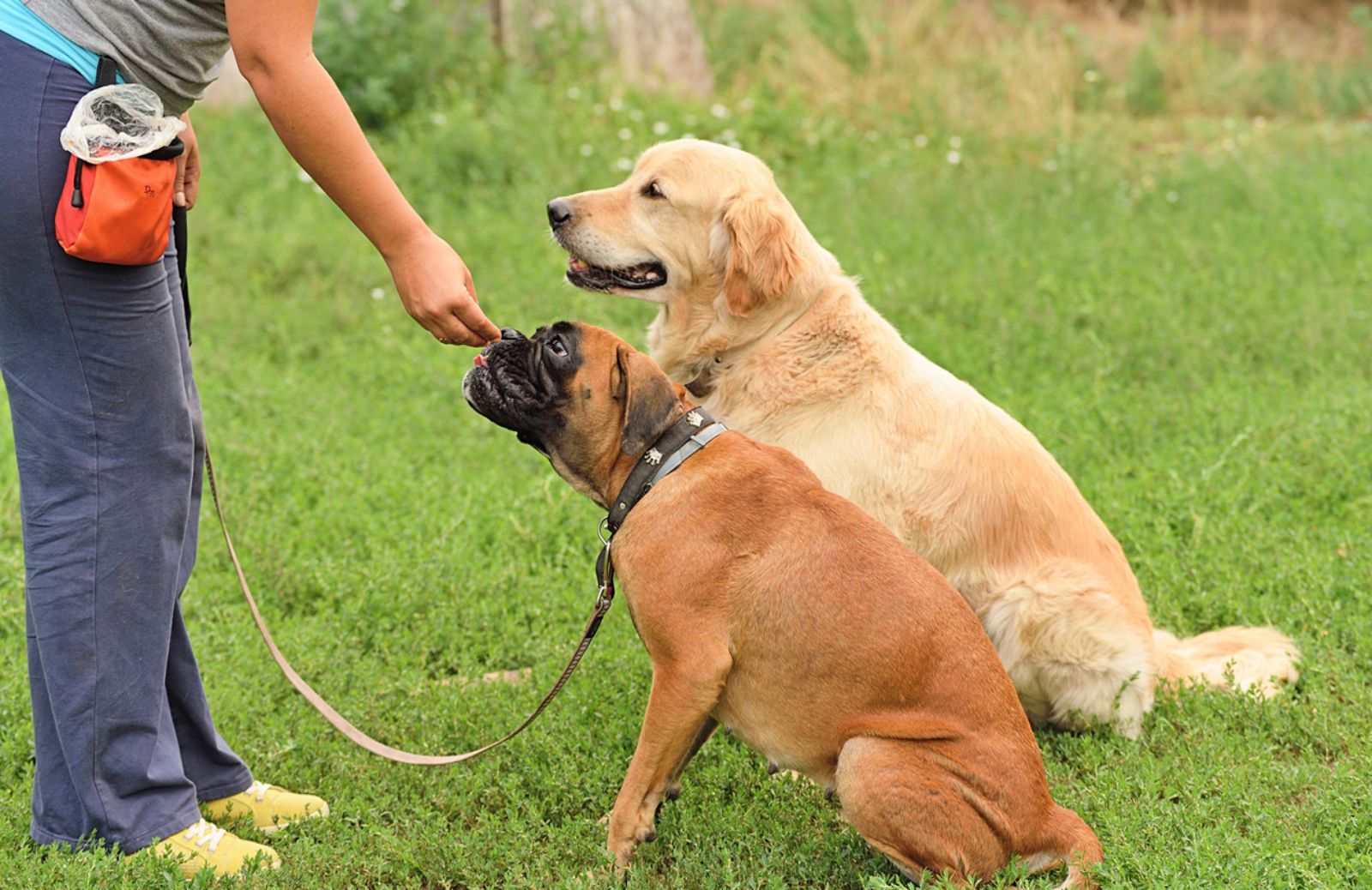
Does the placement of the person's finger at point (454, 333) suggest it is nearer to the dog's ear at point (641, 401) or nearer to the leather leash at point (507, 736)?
the dog's ear at point (641, 401)

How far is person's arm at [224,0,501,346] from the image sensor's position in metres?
2.76

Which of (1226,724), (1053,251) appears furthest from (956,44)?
(1226,724)

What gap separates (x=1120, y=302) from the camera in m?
7.77

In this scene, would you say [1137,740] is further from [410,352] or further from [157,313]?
[410,352]

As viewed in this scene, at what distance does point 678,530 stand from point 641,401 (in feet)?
1.19

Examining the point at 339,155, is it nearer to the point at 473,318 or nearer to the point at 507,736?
the point at 473,318

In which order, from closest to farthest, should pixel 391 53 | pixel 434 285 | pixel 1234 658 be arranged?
pixel 434 285 → pixel 1234 658 → pixel 391 53

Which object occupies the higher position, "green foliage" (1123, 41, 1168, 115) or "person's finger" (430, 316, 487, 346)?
"person's finger" (430, 316, 487, 346)

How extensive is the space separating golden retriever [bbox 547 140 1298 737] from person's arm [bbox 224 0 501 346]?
3.88 ft

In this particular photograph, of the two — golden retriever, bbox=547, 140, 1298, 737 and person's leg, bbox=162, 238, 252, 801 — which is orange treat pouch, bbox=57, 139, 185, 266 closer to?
person's leg, bbox=162, 238, 252, 801

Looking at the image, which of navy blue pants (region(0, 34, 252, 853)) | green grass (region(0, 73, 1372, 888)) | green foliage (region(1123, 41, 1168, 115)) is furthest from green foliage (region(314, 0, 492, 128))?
navy blue pants (region(0, 34, 252, 853))

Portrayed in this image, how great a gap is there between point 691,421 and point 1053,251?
5.82 meters

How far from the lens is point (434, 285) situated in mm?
3062

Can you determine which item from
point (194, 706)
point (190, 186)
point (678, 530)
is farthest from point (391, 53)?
point (678, 530)
